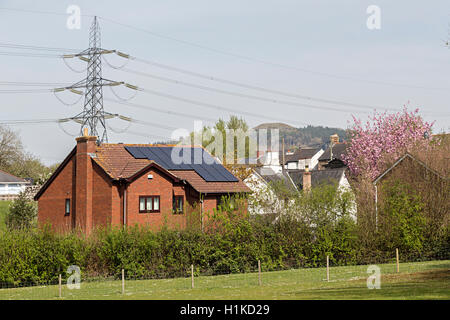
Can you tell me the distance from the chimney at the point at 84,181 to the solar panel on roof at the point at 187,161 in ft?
12.2

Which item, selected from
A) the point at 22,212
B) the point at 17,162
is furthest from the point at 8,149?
the point at 22,212

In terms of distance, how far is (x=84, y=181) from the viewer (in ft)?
161

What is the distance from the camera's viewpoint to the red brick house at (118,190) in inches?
1868

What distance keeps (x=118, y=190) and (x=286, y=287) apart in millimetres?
22871

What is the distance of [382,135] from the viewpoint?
76250mm

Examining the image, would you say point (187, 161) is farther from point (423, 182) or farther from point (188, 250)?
point (423, 182)

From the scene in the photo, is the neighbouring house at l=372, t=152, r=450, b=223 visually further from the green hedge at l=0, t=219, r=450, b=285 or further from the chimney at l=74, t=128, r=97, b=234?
the chimney at l=74, t=128, r=97, b=234

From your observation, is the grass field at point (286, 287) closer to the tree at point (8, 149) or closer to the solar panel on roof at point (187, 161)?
the solar panel on roof at point (187, 161)

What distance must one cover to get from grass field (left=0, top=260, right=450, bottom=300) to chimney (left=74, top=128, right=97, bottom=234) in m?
13.8

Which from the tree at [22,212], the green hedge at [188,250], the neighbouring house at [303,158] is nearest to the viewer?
the green hedge at [188,250]

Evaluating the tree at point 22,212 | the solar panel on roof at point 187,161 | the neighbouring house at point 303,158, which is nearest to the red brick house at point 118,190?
the solar panel on roof at point 187,161

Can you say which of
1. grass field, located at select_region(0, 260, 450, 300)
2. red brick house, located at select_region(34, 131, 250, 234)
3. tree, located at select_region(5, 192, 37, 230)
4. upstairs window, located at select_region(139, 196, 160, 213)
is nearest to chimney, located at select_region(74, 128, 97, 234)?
red brick house, located at select_region(34, 131, 250, 234)

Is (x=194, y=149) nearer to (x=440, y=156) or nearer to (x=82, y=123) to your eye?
(x=82, y=123)
